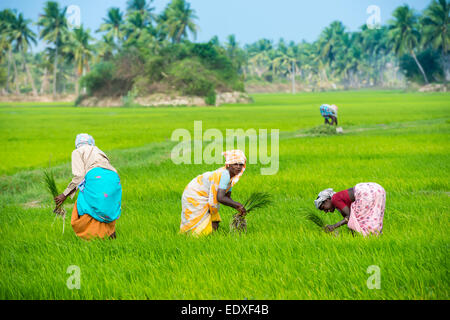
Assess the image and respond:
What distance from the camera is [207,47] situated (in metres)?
46.2

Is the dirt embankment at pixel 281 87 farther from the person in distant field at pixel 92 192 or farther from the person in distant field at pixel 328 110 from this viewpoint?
the person in distant field at pixel 92 192

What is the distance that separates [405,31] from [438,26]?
5626 mm

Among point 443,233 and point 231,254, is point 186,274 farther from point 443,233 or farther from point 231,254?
point 443,233

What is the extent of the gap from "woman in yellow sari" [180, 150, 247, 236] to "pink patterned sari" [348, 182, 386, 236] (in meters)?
0.94

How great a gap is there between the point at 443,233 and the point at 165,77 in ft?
132

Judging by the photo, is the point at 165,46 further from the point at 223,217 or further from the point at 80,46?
the point at 223,217

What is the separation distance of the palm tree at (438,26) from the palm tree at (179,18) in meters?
25.9

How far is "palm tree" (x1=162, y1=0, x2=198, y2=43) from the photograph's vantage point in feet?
196

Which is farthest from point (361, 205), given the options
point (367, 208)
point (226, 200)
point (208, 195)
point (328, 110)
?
point (328, 110)

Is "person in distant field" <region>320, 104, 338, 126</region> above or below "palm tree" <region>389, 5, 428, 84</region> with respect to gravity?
below

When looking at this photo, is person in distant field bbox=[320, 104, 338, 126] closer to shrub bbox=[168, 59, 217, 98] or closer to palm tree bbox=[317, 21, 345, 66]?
shrub bbox=[168, 59, 217, 98]

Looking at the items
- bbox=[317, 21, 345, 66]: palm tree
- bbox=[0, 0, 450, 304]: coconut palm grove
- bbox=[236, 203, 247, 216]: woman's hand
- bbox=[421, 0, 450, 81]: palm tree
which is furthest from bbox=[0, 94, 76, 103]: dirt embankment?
bbox=[236, 203, 247, 216]: woman's hand

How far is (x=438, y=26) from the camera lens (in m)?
57.6

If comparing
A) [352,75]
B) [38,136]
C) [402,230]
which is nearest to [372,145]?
[402,230]
